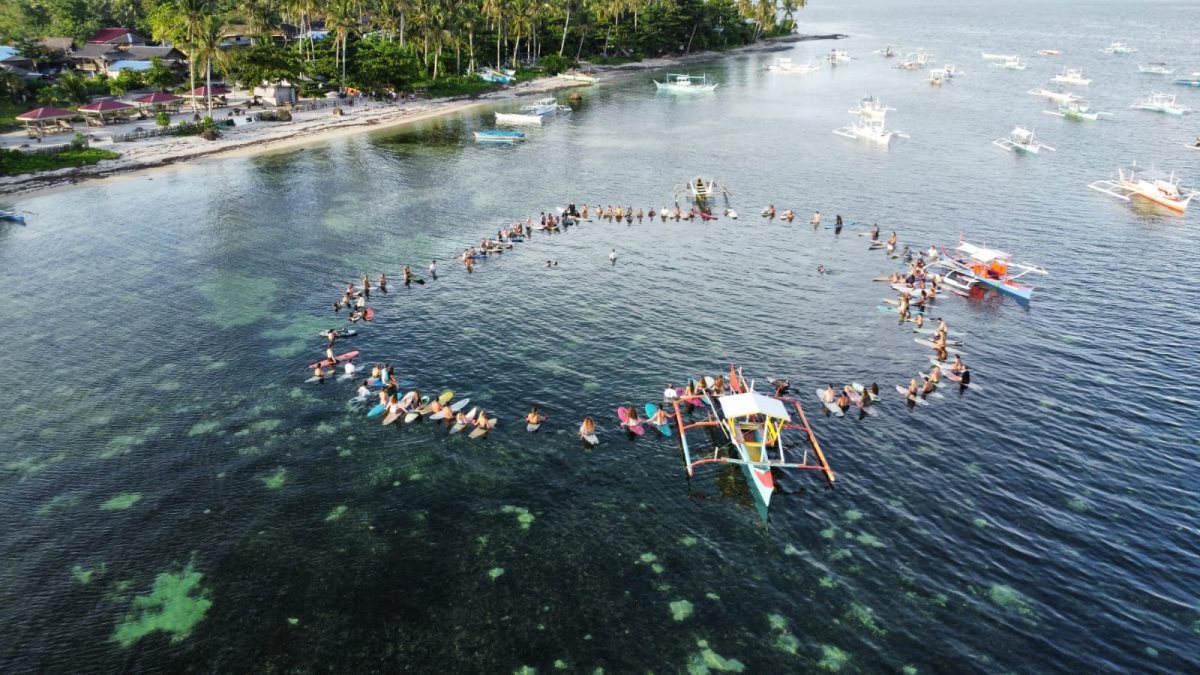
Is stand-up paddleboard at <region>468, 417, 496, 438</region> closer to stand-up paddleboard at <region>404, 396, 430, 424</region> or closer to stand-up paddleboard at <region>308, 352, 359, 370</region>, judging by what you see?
stand-up paddleboard at <region>404, 396, 430, 424</region>

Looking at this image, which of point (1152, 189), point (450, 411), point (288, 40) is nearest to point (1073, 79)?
point (1152, 189)

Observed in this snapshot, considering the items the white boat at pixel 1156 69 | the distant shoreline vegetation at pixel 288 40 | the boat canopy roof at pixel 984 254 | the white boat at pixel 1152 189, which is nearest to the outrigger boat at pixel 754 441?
the boat canopy roof at pixel 984 254

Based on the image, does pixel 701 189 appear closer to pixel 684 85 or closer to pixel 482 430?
pixel 482 430

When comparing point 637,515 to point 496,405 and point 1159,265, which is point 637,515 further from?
point 1159,265

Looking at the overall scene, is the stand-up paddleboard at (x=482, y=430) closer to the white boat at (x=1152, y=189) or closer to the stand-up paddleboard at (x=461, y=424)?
the stand-up paddleboard at (x=461, y=424)

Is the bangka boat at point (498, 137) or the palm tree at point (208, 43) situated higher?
the palm tree at point (208, 43)

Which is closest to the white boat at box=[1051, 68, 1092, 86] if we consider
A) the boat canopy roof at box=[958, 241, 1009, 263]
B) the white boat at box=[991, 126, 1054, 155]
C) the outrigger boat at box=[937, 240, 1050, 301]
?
the white boat at box=[991, 126, 1054, 155]

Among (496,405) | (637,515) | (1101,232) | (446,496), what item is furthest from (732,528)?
(1101,232)
